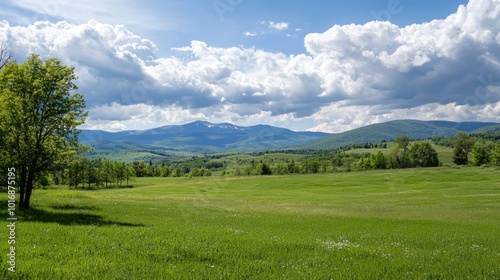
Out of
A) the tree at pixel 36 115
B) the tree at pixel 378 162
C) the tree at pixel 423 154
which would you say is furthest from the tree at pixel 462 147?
the tree at pixel 36 115

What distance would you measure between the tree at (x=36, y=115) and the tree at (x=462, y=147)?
557 ft

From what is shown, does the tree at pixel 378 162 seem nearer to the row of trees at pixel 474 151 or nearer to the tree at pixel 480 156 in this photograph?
the row of trees at pixel 474 151

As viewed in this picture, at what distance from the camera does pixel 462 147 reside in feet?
535

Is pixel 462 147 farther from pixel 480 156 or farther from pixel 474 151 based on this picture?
pixel 480 156

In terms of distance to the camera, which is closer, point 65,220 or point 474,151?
point 65,220

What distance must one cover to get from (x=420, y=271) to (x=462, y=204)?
4554cm

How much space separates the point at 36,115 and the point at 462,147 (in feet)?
579

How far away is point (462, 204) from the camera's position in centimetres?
5012

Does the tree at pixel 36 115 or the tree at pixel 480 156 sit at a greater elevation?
the tree at pixel 36 115

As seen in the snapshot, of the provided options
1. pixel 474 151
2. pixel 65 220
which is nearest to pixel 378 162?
pixel 474 151

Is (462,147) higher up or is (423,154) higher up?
(462,147)

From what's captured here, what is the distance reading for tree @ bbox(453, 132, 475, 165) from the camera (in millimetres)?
160875

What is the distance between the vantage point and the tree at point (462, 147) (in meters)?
161

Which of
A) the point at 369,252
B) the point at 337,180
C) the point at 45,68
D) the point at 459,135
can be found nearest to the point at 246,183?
the point at 337,180
